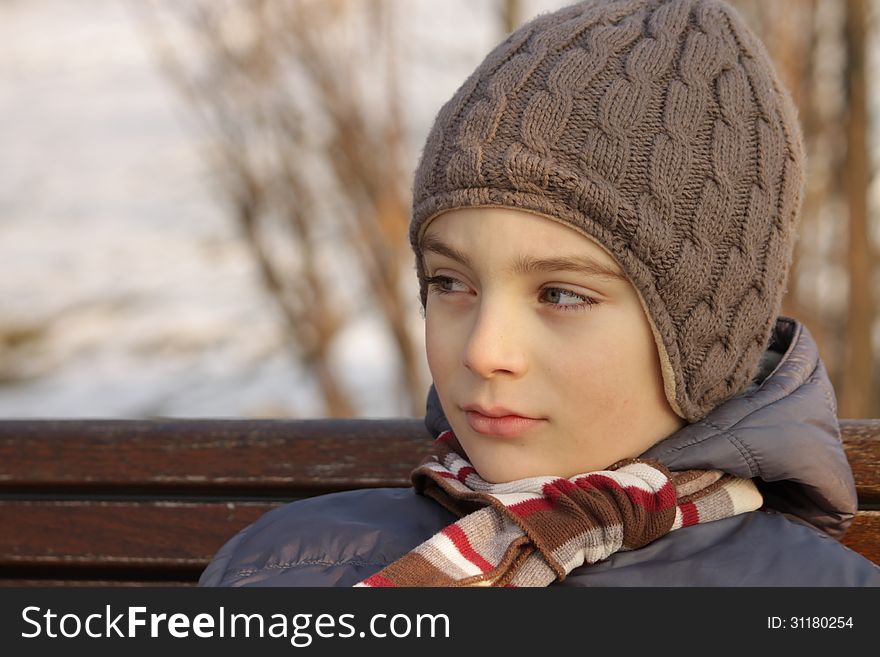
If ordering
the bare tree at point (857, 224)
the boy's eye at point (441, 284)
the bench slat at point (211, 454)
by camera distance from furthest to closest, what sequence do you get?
the bare tree at point (857, 224) < the bench slat at point (211, 454) < the boy's eye at point (441, 284)

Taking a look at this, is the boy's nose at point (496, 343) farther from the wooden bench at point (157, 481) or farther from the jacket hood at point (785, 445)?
the wooden bench at point (157, 481)

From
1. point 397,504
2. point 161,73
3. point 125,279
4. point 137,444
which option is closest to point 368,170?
point 161,73

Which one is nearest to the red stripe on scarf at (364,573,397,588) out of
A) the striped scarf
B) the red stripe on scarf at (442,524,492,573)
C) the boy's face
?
the striped scarf

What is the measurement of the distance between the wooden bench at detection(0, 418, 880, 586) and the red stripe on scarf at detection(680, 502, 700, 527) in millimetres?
621

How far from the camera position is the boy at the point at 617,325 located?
5.04 ft

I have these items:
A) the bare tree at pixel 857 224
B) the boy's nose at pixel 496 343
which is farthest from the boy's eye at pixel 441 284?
the bare tree at pixel 857 224

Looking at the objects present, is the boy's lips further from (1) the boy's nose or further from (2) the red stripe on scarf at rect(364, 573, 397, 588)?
(2) the red stripe on scarf at rect(364, 573, 397, 588)

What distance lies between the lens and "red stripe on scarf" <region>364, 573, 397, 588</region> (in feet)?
5.08

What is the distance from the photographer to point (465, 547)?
5.18 ft

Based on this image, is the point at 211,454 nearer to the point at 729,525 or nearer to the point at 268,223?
the point at 729,525

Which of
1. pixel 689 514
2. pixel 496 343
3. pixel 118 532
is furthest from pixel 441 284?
pixel 118 532

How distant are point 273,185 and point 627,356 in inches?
149

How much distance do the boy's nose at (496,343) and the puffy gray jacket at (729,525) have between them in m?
0.27
